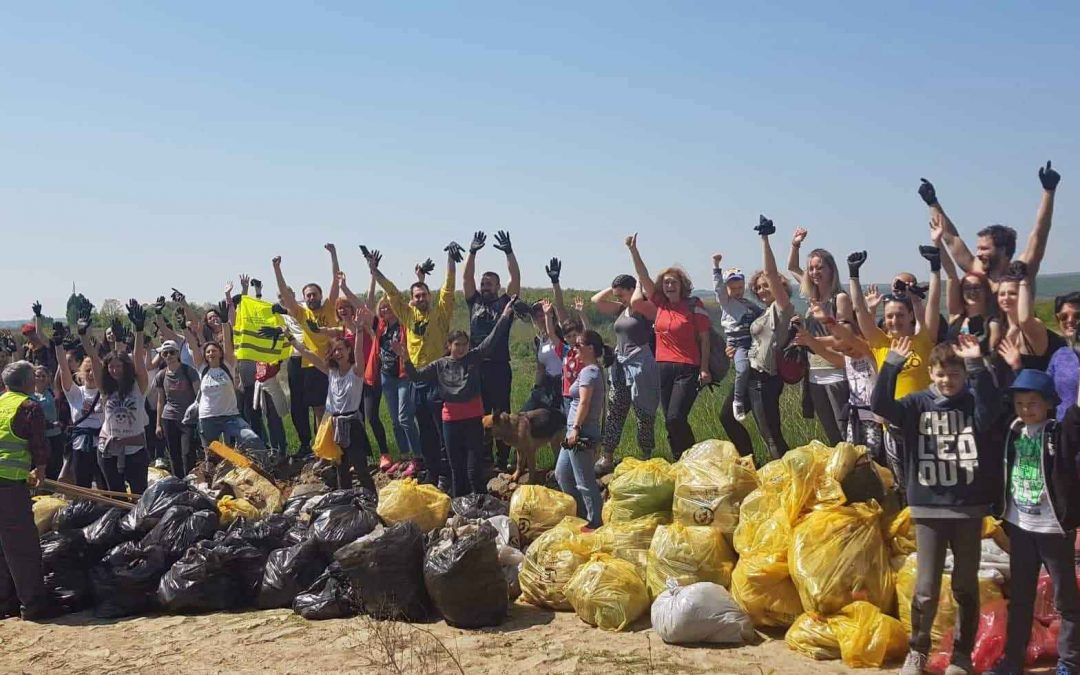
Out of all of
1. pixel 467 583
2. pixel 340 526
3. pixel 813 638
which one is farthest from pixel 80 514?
pixel 813 638

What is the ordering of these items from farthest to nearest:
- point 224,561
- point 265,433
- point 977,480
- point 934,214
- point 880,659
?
1. point 265,433
2. point 224,561
3. point 934,214
4. point 880,659
5. point 977,480

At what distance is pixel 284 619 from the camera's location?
Result: 6.84m

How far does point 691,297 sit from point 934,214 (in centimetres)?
240

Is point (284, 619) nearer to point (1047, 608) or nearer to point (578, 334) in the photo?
point (578, 334)

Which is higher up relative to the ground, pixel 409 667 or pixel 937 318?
pixel 937 318

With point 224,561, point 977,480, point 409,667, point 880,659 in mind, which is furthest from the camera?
point 224,561

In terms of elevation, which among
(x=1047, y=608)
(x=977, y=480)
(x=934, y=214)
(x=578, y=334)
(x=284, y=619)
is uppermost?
(x=934, y=214)

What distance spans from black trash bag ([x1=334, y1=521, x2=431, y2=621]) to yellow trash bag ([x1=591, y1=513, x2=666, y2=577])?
4.00 feet

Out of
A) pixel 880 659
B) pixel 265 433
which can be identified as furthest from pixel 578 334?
pixel 265 433

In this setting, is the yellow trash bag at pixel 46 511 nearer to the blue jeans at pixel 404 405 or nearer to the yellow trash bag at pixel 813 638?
the blue jeans at pixel 404 405

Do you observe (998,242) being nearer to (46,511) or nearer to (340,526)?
(340,526)

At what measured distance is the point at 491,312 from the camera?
31.7ft

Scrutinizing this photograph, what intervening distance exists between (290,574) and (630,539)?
2393 mm

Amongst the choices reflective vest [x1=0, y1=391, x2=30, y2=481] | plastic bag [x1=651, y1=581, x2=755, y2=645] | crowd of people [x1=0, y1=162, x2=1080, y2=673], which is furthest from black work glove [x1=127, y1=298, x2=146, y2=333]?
→ plastic bag [x1=651, y1=581, x2=755, y2=645]
